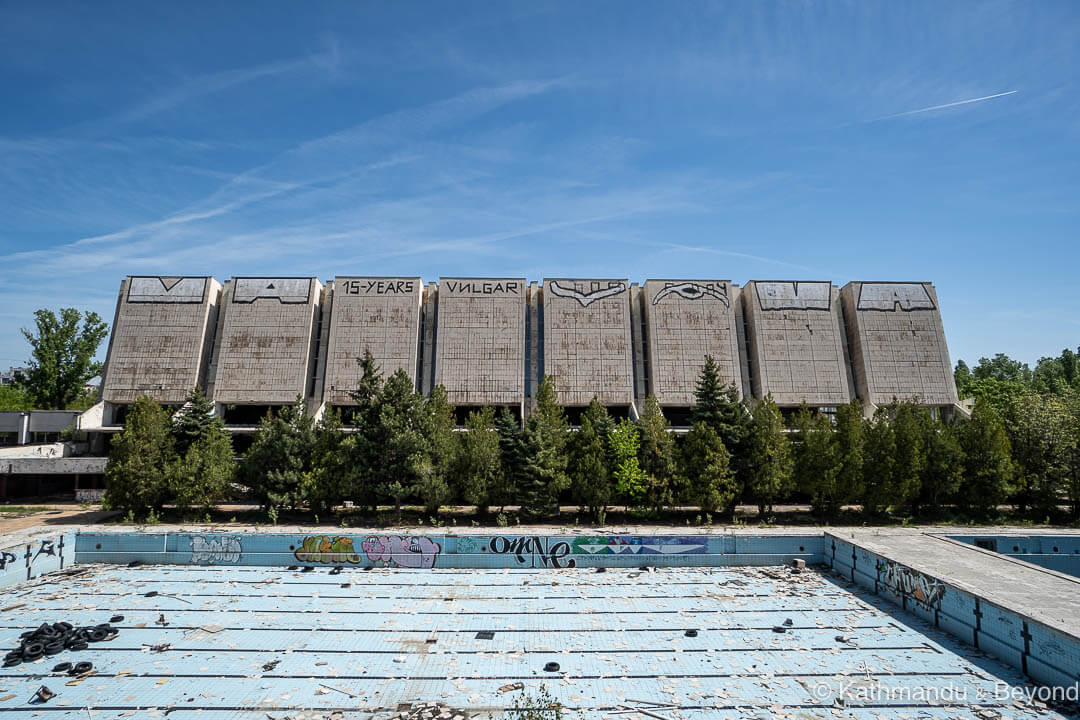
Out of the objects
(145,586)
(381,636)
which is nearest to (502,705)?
(381,636)

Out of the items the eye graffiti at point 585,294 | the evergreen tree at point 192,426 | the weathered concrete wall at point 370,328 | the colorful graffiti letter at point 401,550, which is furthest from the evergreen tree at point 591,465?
the evergreen tree at point 192,426

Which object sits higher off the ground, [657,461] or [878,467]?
[657,461]

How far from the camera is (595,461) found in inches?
1000

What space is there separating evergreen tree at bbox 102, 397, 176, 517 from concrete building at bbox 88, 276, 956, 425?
10.4m

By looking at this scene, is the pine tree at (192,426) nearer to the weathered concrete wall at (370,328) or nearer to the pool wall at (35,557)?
the pool wall at (35,557)

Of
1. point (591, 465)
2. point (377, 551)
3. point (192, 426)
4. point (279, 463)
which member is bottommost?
point (377, 551)

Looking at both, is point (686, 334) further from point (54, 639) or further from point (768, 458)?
point (54, 639)

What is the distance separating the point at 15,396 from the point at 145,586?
186 feet

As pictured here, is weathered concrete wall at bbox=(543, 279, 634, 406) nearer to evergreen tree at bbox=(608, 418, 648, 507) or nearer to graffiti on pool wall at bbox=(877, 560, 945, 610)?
evergreen tree at bbox=(608, 418, 648, 507)

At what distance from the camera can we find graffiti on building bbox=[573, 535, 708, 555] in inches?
775

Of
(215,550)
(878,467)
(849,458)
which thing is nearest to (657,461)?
(849,458)

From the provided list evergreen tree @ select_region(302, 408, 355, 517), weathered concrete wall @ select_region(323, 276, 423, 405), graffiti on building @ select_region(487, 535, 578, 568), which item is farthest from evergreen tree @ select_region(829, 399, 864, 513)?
weathered concrete wall @ select_region(323, 276, 423, 405)

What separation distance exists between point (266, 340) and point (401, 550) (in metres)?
25.0

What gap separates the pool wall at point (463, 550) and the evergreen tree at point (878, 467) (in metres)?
8.62
